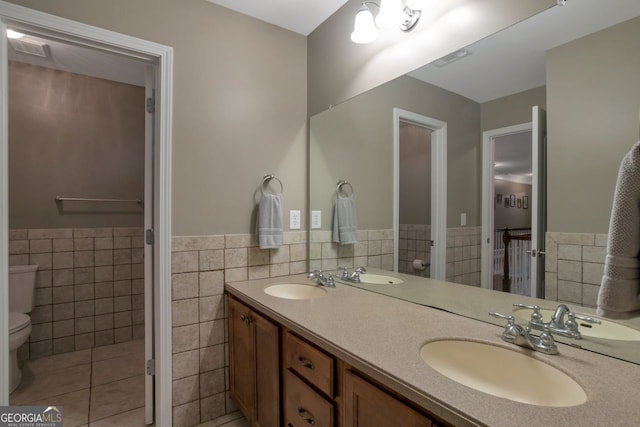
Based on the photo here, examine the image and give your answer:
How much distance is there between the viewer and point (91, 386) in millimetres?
2111

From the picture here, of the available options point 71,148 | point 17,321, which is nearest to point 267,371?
point 17,321

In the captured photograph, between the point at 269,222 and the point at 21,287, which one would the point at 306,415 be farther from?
the point at 21,287

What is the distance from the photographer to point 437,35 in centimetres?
133

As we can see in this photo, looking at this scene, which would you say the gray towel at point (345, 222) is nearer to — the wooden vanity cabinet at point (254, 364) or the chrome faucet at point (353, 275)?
the chrome faucet at point (353, 275)

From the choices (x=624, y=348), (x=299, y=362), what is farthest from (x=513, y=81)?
(x=299, y=362)

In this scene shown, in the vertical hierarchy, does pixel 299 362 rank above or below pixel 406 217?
below

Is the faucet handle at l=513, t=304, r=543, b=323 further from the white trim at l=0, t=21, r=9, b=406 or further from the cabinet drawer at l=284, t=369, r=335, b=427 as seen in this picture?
the white trim at l=0, t=21, r=9, b=406

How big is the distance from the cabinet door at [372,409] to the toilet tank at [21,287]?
8.70 ft

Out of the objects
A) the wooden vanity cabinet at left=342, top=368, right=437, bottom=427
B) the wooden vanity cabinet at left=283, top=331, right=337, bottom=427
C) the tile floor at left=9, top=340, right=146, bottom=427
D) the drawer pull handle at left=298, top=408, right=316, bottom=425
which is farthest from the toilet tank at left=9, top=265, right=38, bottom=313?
the wooden vanity cabinet at left=342, top=368, right=437, bottom=427

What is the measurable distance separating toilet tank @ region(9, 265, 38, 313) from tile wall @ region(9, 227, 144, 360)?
0.31 feet

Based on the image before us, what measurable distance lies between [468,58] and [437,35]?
181mm

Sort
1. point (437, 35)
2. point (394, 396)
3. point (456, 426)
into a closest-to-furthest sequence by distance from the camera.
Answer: point (456, 426) < point (394, 396) < point (437, 35)

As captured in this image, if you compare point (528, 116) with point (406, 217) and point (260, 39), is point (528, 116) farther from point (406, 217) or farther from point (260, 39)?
point (260, 39)

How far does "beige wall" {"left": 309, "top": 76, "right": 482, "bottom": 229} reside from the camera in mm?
1261
